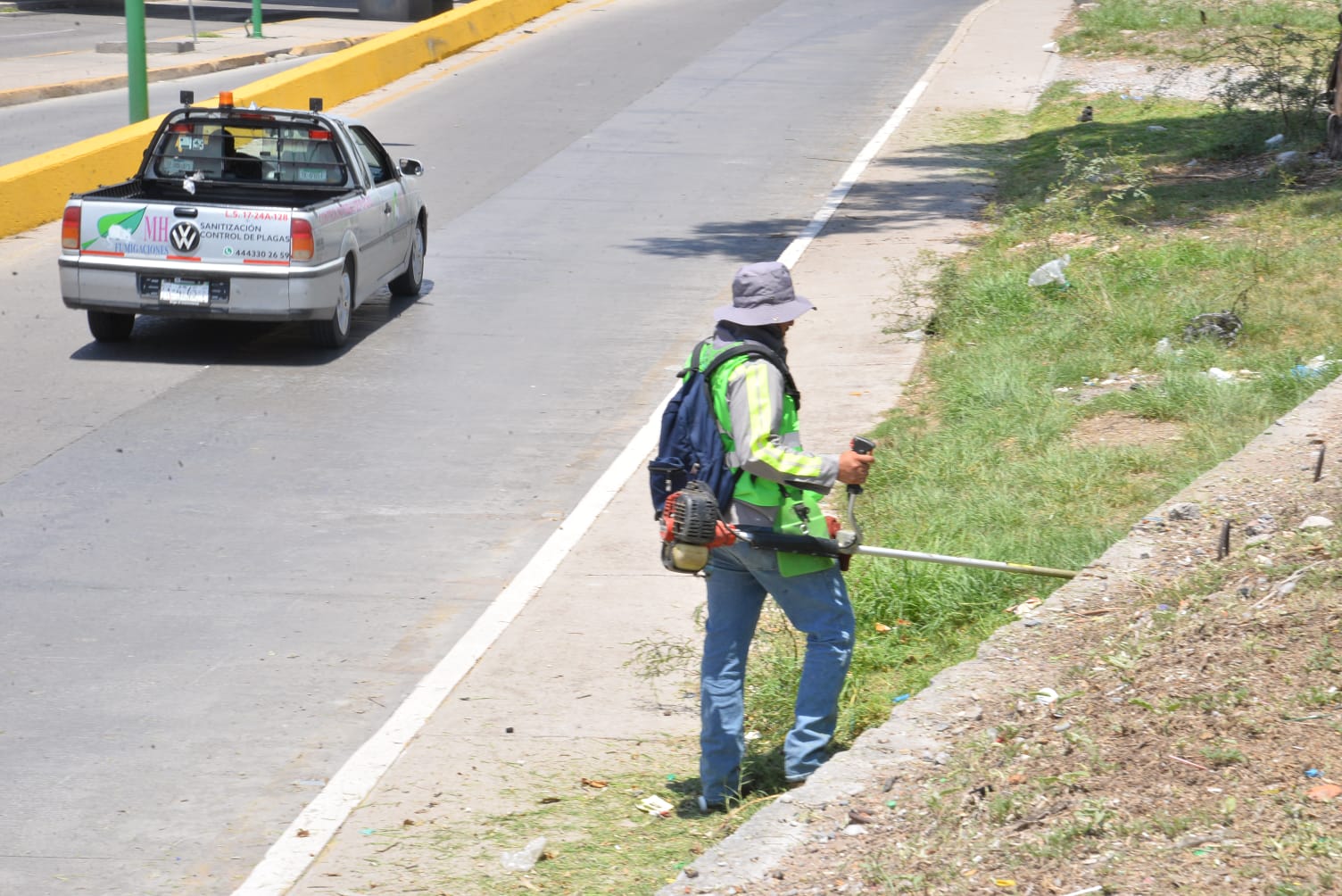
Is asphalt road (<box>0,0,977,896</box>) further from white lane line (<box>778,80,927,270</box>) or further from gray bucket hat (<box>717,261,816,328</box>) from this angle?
gray bucket hat (<box>717,261,816,328</box>)

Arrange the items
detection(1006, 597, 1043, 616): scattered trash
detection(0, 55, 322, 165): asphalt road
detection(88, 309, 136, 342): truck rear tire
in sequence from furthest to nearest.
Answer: detection(0, 55, 322, 165): asphalt road → detection(88, 309, 136, 342): truck rear tire → detection(1006, 597, 1043, 616): scattered trash

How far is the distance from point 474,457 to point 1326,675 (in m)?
6.31

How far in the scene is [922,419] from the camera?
1098 centimetres

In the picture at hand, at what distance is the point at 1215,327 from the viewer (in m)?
12.1

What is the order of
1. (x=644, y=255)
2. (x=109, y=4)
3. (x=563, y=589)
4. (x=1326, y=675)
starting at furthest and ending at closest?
1. (x=109, y=4)
2. (x=644, y=255)
3. (x=563, y=589)
4. (x=1326, y=675)

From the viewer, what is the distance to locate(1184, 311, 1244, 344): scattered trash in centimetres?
1208

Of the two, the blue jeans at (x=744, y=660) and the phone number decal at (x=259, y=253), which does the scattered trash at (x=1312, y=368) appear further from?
the phone number decal at (x=259, y=253)

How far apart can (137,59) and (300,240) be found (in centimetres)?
1046

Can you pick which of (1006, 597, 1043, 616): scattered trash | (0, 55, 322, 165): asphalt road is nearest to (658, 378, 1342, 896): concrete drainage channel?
(1006, 597, 1043, 616): scattered trash

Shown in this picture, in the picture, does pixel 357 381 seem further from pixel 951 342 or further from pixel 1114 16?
pixel 1114 16

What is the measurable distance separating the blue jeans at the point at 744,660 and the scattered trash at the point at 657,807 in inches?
6.1

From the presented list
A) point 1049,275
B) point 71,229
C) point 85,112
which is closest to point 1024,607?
point 1049,275

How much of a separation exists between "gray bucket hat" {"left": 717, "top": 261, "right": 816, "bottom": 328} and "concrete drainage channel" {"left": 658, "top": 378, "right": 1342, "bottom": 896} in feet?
4.70

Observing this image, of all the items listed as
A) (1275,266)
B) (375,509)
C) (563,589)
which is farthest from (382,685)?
(1275,266)
